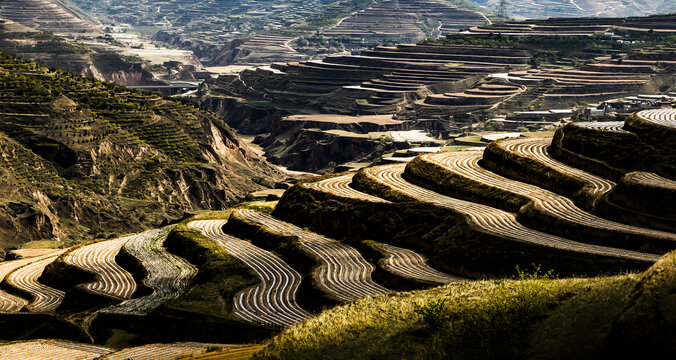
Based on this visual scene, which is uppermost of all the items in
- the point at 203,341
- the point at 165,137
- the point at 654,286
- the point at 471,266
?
the point at 654,286

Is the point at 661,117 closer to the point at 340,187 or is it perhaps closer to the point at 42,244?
the point at 340,187

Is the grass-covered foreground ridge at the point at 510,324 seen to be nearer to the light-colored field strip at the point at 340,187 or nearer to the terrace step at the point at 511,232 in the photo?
the terrace step at the point at 511,232

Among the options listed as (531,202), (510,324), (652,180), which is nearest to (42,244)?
(531,202)

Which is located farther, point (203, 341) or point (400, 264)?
point (400, 264)

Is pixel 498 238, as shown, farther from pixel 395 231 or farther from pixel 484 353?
pixel 484 353

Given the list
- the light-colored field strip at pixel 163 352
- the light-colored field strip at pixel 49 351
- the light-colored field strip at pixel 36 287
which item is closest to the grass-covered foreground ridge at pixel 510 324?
the light-colored field strip at pixel 163 352

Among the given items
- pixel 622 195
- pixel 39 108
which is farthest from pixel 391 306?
pixel 39 108

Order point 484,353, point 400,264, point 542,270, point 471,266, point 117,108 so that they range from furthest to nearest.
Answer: point 117,108 → point 400,264 → point 471,266 → point 542,270 → point 484,353
